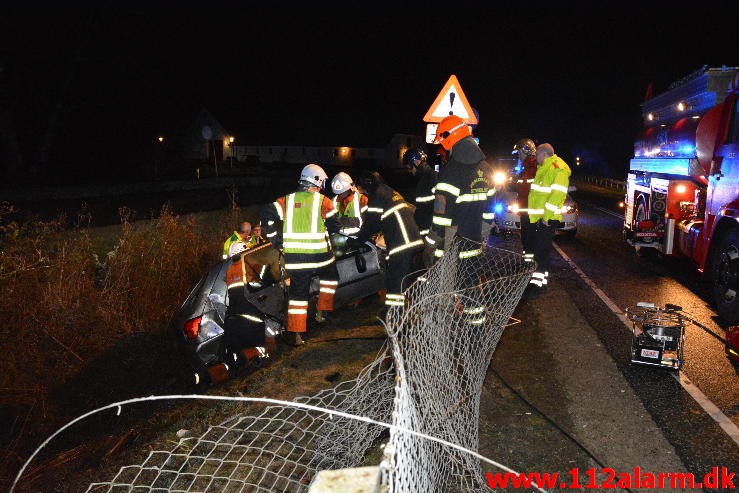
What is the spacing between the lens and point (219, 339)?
5113mm

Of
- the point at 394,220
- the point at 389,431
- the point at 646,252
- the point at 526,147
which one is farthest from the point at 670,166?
the point at 389,431

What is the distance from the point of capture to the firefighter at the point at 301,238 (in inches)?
217

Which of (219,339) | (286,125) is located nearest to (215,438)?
(219,339)

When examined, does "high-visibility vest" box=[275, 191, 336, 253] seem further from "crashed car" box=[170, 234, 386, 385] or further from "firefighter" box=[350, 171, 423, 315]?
"firefighter" box=[350, 171, 423, 315]

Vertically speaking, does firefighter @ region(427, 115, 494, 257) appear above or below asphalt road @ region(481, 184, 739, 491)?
above

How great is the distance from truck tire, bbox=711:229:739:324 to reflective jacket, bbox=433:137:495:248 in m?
3.12

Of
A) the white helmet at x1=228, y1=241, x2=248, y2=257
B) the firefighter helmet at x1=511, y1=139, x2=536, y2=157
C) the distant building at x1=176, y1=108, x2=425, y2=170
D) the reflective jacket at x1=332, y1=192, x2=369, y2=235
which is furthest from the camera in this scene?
the distant building at x1=176, y1=108, x2=425, y2=170

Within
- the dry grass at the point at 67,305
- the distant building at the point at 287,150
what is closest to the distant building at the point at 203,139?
the distant building at the point at 287,150

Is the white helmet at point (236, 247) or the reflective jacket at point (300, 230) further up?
the reflective jacket at point (300, 230)

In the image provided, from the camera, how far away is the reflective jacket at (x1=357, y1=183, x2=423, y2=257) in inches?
222

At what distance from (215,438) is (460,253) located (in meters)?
2.80

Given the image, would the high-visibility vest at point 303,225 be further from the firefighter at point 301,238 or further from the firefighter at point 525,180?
the firefighter at point 525,180

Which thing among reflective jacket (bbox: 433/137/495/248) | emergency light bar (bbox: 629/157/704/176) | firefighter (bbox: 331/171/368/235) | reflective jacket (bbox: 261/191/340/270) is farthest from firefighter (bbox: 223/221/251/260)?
emergency light bar (bbox: 629/157/704/176)

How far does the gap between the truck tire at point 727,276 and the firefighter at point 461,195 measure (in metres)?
2.98
